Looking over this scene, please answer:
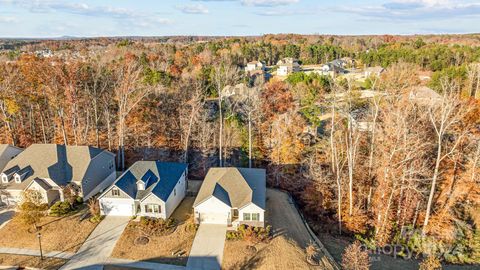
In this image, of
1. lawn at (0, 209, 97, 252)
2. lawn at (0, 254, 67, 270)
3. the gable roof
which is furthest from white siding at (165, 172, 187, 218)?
lawn at (0, 254, 67, 270)

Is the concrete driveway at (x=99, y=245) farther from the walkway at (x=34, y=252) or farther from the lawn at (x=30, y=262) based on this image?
the lawn at (x=30, y=262)

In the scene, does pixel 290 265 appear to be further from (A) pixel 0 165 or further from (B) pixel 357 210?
(A) pixel 0 165

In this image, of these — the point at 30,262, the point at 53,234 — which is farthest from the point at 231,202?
the point at 30,262

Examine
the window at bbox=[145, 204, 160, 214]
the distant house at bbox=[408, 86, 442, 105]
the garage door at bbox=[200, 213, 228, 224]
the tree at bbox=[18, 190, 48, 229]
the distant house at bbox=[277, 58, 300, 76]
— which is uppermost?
the distant house at bbox=[277, 58, 300, 76]

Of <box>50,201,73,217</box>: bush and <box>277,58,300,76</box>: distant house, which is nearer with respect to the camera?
<box>50,201,73,217</box>: bush

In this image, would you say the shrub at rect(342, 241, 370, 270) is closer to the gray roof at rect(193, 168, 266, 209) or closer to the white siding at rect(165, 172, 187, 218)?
the gray roof at rect(193, 168, 266, 209)

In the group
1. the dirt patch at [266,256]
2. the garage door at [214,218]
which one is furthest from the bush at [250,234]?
the garage door at [214,218]
